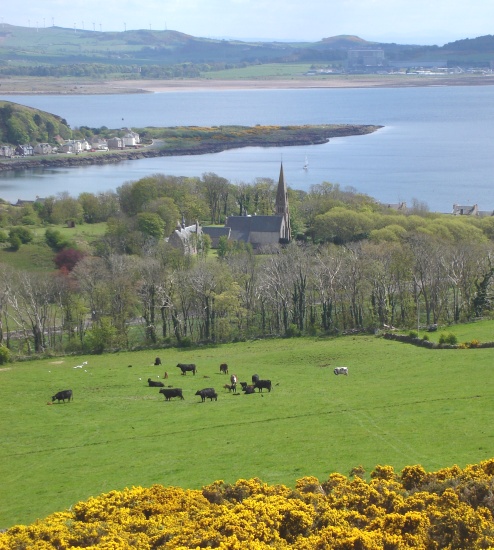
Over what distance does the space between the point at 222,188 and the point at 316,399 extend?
58.9 metres

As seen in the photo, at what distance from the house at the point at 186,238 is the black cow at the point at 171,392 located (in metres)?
33.4

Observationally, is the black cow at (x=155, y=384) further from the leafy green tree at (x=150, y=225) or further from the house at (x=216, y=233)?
the house at (x=216, y=233)

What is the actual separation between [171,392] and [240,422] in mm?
4712

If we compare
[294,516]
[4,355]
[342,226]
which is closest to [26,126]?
[342,226]

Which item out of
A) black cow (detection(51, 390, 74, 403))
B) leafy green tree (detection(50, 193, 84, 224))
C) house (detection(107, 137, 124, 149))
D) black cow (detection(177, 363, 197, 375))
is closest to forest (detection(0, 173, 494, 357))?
black cow (detection(177, 363, 197, 375))

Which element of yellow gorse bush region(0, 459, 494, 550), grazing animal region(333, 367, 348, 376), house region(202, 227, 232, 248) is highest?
yellow gorse bush region(0, 459, 494, 550)

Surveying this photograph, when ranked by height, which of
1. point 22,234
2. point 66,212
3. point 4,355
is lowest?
point 66,212

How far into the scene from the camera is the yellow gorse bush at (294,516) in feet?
59.4

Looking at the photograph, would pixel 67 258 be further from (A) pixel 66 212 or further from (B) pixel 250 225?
(A) pixel 66 212

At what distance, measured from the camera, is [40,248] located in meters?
68.3

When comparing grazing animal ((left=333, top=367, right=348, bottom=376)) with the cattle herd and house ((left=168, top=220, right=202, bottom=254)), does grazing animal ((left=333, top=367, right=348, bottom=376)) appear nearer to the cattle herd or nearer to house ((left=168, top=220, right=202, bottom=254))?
the cattle herd

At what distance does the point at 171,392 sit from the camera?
32.7 m

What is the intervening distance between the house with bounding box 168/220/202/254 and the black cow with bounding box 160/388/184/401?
110 ft

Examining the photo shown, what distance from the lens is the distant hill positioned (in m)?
182
